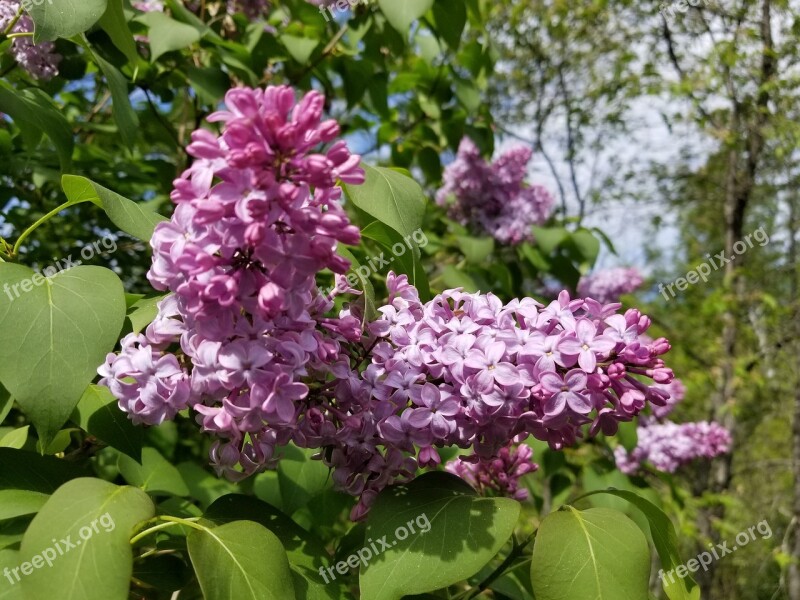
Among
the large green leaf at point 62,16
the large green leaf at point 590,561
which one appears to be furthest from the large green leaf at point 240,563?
the large green leaf at point 62,16

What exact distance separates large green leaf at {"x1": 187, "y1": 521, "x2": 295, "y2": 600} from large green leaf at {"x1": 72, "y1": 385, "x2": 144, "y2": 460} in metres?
0.26

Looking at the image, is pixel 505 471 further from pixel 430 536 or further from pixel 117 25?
pixel 117 25

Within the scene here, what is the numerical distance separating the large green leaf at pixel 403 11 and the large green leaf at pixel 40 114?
880 mm

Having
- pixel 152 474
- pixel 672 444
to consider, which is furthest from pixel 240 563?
pixel 672 444

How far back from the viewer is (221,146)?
3.13ft

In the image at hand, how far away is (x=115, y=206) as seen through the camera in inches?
43.8

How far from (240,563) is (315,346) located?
32cm

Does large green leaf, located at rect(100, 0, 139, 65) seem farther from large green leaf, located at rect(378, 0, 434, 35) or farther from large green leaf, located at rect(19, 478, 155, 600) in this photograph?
large green leaf, located at rect(19, 478, 155, 600)

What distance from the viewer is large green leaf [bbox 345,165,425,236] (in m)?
1.16

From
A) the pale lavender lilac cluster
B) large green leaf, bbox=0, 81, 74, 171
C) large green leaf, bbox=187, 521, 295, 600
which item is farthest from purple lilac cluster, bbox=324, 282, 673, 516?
large green leaf, bbox=0, 81, 74, 171

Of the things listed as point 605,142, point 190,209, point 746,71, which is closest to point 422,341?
point 190,209

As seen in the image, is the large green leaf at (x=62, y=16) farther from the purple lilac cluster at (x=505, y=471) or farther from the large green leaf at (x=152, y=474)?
the purple lilac cluster at (x=505, y=471)

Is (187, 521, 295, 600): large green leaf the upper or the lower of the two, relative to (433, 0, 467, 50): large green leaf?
lower

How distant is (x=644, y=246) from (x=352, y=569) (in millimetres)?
10352
